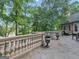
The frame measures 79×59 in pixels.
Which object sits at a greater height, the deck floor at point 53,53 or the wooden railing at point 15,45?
the wooden railing at point 15,45

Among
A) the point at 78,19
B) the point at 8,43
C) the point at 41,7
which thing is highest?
the point at 41,7

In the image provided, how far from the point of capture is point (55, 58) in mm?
7125

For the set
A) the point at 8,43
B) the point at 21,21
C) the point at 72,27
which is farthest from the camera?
the point at 72,27

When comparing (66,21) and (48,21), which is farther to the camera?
(66,21)

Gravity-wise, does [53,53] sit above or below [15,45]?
below

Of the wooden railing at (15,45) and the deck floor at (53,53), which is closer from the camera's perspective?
the wooden railing at (15,45)

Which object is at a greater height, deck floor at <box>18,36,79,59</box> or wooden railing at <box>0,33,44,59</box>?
wooden railing at <box>0,33,44,59</box>

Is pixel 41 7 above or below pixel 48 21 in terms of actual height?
above

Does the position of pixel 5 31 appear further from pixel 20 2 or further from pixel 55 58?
pixel 55 58

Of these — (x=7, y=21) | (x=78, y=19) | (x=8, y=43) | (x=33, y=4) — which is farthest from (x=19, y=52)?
(x=78, y=19)

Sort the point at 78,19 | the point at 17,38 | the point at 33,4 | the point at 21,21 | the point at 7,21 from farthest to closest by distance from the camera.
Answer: the point at 78,19 < the point at 33,4 < the point at 7,21 < the point at 21,21 < the point at 17,38

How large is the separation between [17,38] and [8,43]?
88 cm

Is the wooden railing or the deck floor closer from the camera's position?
the wooden railing

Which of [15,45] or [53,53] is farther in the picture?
[53,53]
